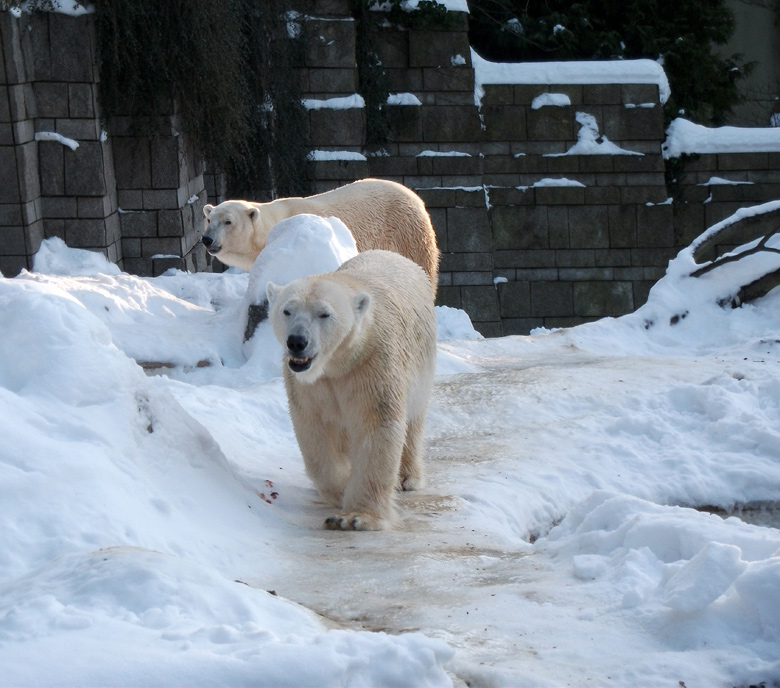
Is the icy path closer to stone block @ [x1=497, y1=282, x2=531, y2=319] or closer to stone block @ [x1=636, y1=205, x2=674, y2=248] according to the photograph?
stone block @ [x1=497, y1=282, x2=531, y2=319]

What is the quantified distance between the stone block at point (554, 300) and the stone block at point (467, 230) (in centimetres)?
85

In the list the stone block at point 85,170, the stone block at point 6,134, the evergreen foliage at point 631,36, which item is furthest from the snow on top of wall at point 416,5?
the stone block at point 6,134

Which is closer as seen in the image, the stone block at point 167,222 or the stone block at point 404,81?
the stone block at point 167,222

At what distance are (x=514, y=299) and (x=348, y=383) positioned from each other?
7.53 m

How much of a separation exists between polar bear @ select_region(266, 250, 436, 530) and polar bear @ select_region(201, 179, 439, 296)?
3545 mm

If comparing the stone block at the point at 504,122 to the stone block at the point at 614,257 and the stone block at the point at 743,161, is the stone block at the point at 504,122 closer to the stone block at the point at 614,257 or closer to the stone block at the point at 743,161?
the stone block at the point at 614,257

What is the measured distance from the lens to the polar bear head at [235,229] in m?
7.55

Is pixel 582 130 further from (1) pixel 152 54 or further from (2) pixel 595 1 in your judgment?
(1) pixel 152 54

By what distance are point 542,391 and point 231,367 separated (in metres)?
1.89

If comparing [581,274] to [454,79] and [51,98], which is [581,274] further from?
[51,98]

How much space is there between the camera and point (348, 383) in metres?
3.49

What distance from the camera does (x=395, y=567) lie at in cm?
278

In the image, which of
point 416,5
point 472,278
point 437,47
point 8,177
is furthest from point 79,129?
point 472,278

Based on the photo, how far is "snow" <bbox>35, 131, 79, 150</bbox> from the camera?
7727mm
